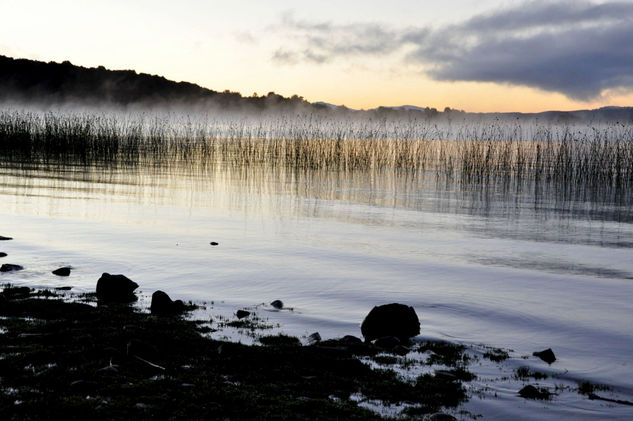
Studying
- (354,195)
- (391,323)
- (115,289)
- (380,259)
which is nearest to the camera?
(391,323)

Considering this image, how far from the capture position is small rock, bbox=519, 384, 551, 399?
602 centimetres

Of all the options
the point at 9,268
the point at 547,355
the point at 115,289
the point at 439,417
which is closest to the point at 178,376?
the point at 439,417

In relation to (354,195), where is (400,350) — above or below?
below

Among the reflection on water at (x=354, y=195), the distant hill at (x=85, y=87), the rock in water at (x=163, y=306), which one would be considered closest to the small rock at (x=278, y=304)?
the rock in water at (x=163, y=306)

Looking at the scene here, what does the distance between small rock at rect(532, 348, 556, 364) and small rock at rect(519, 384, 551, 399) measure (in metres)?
1.16

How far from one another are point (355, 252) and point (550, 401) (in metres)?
8.24

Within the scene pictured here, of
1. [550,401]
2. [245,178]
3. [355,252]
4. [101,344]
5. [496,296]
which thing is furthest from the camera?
[245,178]

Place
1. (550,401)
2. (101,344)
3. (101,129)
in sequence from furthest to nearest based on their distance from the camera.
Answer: (101,129) → (101,344) → (550,401)

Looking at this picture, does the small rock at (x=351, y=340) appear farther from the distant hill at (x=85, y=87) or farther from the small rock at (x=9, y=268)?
the distant hill at (x=85, y=87)

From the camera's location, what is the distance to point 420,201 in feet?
80.9

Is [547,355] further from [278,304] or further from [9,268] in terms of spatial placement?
[9,268]

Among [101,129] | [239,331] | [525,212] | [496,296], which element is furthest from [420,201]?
[101,129]

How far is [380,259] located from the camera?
1331 cm

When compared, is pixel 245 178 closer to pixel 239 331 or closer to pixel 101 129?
pixel 101 129
